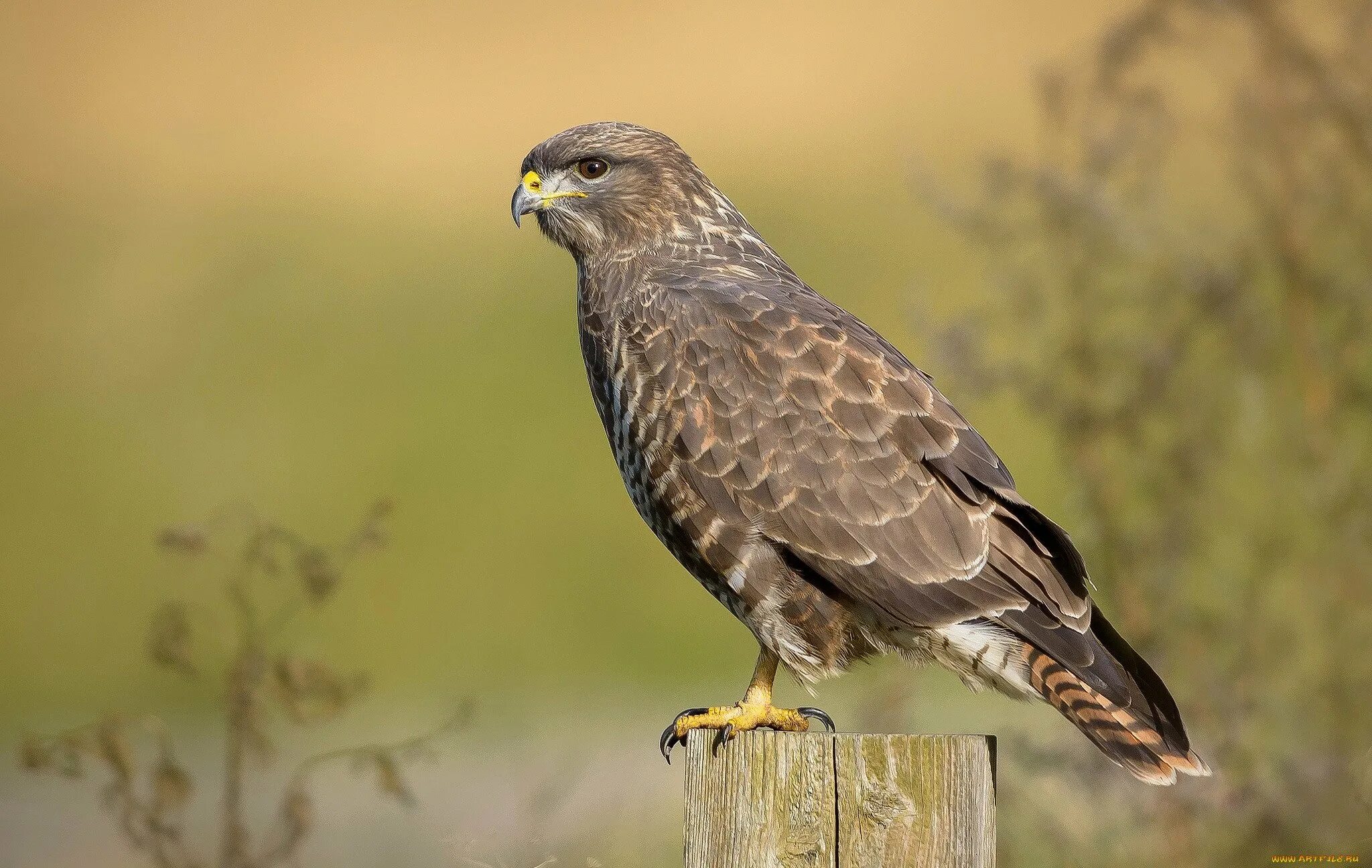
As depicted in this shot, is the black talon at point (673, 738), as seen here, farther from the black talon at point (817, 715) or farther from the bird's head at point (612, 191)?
the bird's head at point (612, 191)

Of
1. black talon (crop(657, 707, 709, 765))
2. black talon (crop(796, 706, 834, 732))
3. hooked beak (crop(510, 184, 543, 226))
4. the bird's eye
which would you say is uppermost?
the bird's eye

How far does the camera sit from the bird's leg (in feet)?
12.2

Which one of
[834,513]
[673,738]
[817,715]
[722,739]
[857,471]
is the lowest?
[722,739]

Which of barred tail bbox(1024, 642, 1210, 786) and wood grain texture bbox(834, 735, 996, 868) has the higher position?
barred tail bbox(1024, 642, 1210, 786)

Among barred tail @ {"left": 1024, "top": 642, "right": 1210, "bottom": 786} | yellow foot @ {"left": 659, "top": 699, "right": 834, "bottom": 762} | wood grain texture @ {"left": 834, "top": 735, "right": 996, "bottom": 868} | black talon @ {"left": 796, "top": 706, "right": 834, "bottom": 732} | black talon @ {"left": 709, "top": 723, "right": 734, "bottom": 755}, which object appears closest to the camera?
wood grain texture @ {"left": 834, "top": 735, "right": 996, "bottom": 868}

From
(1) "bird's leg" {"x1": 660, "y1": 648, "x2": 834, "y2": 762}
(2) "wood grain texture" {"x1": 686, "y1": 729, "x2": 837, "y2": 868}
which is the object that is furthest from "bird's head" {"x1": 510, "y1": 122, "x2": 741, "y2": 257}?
(2) "wood grain texture" {"x1": 686, "y1": 729, "x2": 837, "y2": 868}

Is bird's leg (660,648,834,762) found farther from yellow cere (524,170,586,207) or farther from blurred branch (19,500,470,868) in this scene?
yellow cere (524,170,586,207)

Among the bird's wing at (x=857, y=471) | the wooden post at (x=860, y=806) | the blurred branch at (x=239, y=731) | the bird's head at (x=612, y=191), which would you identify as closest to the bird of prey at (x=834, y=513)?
the bird's wing at (x=857, y=471)

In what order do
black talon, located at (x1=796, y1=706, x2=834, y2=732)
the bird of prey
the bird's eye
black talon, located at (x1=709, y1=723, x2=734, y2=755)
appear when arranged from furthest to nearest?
1. the bird's eye
2. black talon, located at (x1=796, y1=706, x2=834, y2=732)
3. the bird of prey
4. black talon, located at (x1=709, y1=723, x2=734, y2=755)

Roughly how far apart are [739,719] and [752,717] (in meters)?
0.05

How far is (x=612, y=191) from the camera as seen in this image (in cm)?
455

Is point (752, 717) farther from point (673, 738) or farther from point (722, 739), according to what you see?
point (722, 739)

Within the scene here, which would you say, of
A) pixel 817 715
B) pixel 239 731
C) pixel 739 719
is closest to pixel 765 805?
pixel 739 719

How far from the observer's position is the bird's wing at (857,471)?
3586 millimetres
